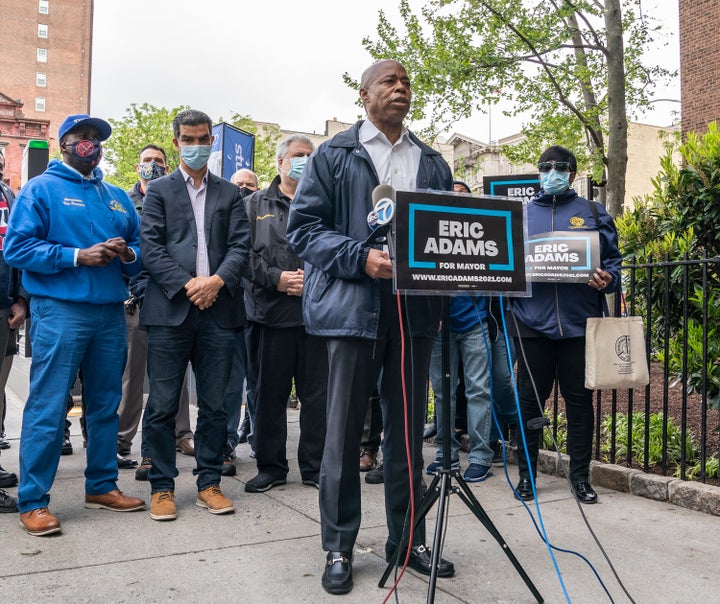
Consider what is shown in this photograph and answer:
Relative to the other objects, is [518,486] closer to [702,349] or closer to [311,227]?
[702,349]

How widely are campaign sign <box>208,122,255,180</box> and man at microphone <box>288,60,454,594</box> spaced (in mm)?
5162

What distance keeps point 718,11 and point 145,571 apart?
60.4 ft

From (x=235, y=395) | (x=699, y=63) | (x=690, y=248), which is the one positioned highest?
(x=699, y=63)

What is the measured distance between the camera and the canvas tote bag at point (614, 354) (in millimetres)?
4722

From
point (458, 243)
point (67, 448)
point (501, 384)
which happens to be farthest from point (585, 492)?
point (67, 448)

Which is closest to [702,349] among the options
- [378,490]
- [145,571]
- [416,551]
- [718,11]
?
[378,490]

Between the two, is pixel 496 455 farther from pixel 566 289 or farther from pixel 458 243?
pixel 458 243

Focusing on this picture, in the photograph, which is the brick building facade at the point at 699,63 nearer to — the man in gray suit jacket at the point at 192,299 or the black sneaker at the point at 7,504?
the man in gray suit jacket at the point at 192,299

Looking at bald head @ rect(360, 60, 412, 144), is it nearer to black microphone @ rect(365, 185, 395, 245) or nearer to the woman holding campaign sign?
black microphone @ rect(365, 185, 395, 245)

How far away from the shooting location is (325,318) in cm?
346

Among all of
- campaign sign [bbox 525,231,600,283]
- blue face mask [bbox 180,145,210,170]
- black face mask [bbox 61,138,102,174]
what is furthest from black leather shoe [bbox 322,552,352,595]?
black face mask [bbox 61,138,102,174]

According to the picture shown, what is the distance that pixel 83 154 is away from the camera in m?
4.44

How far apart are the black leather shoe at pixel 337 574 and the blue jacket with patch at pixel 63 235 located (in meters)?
2.11

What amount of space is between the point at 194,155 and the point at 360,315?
197cm
